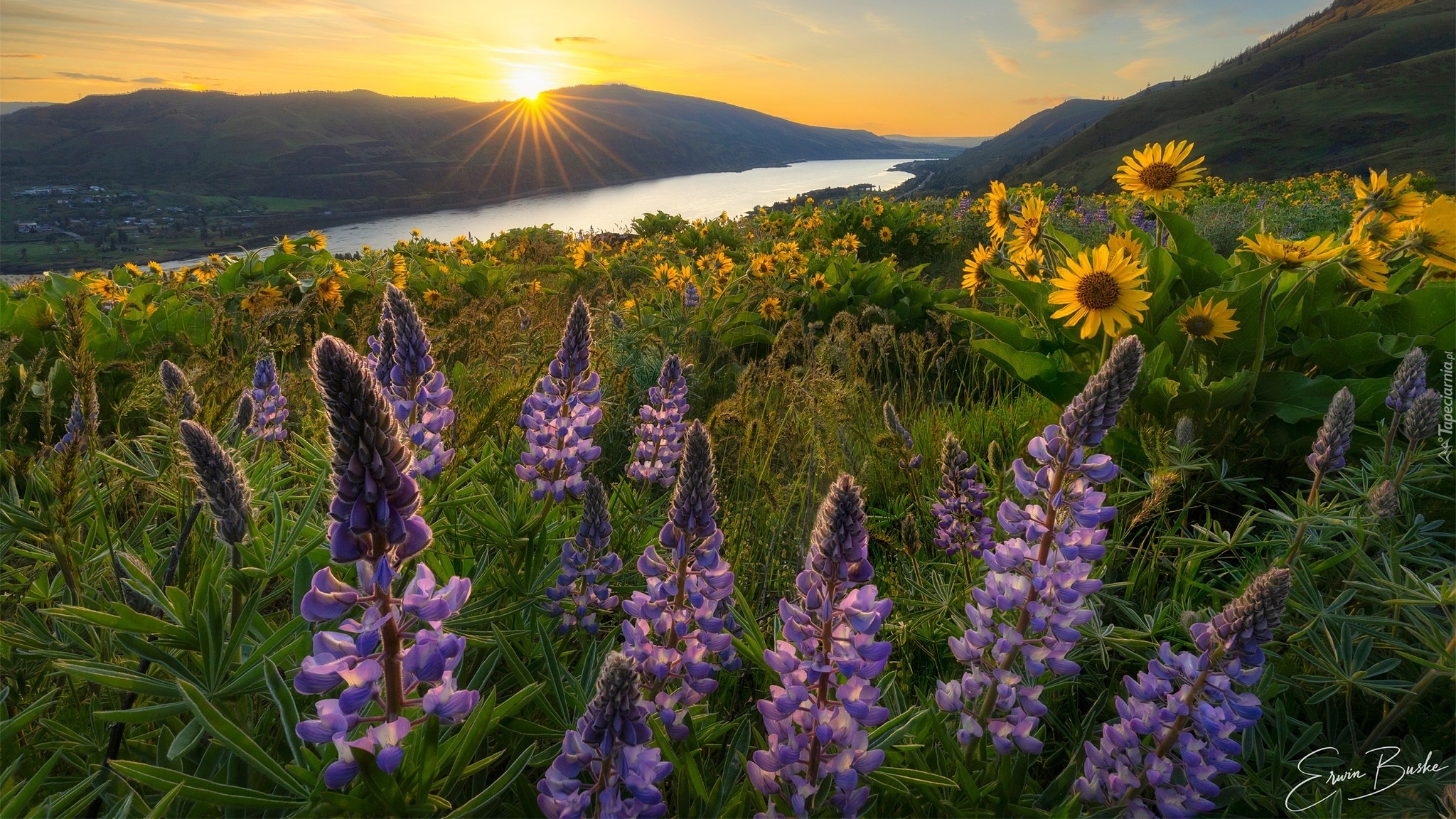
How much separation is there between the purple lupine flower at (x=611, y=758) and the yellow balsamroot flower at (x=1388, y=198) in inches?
185

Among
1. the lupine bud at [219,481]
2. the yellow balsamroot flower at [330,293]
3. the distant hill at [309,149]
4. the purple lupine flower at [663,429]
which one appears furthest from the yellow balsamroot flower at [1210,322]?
the distant hill at [309,149]

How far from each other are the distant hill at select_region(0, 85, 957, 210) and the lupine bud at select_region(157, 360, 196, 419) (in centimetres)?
10080

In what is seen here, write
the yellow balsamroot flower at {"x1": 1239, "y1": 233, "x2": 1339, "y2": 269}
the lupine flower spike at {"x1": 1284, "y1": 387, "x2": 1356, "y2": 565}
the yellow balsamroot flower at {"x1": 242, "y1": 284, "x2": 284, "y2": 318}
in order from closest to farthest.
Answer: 1. the lupine flower spike at {"x1": 1284, "y1": 387, "x2": 1356, "y2": 565}
2. the yellow balsamroot flower at {"x1": 1239, "y1": 233, "x2": 1339, "y2": 269}
3. the yellow balsamroot flower at {"x1": 242, "y1": 284, "x2": 284, "y2": 318}

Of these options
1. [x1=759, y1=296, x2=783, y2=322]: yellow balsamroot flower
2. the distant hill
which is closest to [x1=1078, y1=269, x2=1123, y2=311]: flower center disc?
[x1=759, y1=296, x2=783, y2=322]: yellow balsamroot flower

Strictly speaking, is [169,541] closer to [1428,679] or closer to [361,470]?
[361,470]

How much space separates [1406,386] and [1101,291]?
127cm

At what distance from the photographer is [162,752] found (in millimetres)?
1436

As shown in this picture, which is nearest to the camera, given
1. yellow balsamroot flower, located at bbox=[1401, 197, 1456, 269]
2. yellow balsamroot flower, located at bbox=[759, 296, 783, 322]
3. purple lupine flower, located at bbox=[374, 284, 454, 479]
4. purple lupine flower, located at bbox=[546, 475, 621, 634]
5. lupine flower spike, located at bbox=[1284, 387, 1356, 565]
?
purple lupine flower, located at bbox=[546, 475, 621, 634]

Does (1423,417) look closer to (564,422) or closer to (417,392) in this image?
(564,422)

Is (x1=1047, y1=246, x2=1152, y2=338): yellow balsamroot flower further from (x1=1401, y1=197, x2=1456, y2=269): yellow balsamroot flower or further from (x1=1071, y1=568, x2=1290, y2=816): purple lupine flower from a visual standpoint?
(x1=1071, y1=568, x2=1290, y2=816): purple lupine flower

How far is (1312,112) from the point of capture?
92.9 m

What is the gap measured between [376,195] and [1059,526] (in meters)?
118

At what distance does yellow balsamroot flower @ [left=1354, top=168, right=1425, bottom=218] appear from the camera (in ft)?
11.7

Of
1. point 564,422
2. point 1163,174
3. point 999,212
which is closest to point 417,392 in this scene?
point 564,422
